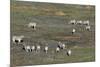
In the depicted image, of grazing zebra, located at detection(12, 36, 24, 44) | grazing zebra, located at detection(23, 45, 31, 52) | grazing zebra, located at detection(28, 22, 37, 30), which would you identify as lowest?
grazing zebra, located at detection(23, 45, 31, 52)

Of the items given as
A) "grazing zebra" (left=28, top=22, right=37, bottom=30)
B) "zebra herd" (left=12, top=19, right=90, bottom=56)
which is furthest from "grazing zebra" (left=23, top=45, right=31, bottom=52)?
"grazing zebra" (left=28, top=22, right=37, bottom=30)

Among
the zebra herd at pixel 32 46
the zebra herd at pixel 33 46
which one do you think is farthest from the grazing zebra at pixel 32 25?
the zebra herd at pixel 32 46

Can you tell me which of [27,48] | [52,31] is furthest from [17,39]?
[52,31]

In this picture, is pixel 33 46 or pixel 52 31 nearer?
pixel 33 46

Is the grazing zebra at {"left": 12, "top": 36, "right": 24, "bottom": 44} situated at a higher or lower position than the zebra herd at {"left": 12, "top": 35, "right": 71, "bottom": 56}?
higher

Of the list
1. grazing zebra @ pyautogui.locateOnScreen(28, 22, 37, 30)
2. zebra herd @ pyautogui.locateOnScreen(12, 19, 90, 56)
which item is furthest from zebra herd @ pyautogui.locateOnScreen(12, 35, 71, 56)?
grazing zebra @ pyautogui.locateOnScreen(28, 22, 37, 30)

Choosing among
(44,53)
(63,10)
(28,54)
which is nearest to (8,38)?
(28,54)

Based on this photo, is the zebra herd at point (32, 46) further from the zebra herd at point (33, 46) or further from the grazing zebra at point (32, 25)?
the grazing zebra at point (32, 25)

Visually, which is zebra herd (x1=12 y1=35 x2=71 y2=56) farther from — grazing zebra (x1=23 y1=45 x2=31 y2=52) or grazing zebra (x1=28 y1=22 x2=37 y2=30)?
grazing zebra (x1=28 y1=22 x2=37 y2=30)

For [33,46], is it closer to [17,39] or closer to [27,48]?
[27,48]
